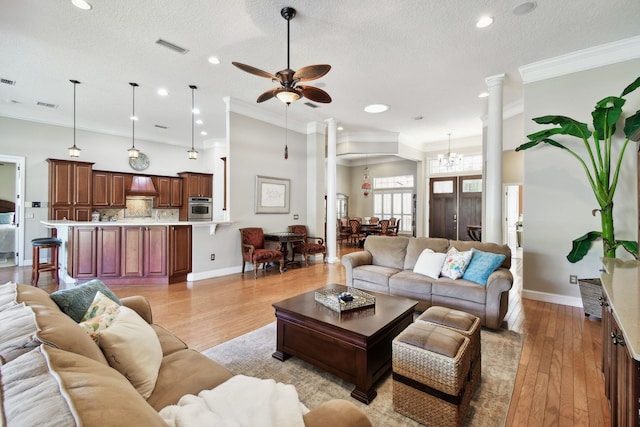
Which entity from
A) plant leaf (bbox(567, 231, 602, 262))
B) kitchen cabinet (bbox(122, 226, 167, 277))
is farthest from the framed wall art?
plant leaf (bbox(567, 231, 602, 262))

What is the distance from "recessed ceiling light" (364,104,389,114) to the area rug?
4.59 meters

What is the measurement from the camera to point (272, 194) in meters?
6.49

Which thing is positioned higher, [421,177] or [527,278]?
[421,177]

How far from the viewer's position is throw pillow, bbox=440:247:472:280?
3.37 metres

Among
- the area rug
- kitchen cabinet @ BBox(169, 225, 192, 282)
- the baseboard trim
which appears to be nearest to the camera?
the area rug

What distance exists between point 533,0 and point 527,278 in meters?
3.42

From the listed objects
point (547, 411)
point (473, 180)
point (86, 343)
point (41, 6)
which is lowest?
point (547, 411)

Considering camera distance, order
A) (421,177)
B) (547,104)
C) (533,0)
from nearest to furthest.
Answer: (533,0)
(547,104)
(421,177)

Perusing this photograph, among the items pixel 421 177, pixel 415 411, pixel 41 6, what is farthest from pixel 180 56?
pixel 421 177

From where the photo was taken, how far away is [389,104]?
593cm

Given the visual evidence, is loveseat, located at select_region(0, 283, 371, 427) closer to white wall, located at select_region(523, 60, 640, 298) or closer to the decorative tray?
the decorative tray

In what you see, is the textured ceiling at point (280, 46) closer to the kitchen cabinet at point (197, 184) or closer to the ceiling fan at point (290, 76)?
the ceiling fan at point (290, 76)

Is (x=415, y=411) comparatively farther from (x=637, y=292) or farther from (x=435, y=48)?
(x=435, y=48)

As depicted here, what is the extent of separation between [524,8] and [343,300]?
3.48 meters
